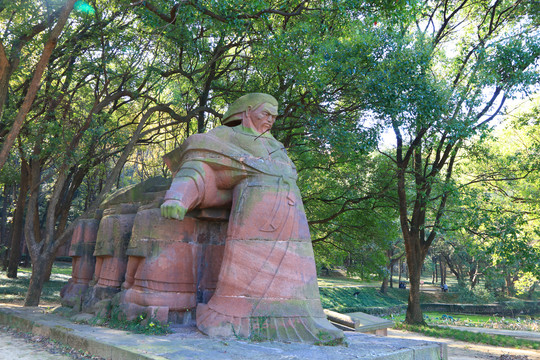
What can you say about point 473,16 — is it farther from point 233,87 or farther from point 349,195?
point 233,87

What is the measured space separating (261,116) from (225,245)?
76.4 inches

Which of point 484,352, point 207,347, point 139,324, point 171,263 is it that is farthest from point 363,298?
point 207,347

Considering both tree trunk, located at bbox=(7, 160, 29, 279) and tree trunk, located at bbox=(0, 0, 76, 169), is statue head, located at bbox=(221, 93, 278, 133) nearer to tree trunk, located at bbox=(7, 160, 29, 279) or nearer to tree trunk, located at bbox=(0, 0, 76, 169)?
tree trunk, located at bbox=(0, 0, 76, 169)

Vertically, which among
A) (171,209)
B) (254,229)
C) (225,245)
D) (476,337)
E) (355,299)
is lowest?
(355,299)

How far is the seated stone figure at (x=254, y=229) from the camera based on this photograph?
16.5 ft

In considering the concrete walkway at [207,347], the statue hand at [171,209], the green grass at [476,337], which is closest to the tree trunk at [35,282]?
the concrete walkway at [207,347]

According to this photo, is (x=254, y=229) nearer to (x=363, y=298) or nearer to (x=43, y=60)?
(x=43, y=60)

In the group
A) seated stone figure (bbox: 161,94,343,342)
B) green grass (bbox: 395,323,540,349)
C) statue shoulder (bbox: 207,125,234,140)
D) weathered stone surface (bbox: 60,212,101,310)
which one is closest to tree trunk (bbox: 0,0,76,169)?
weathered stone surface (bbox: 60,212,101,310)

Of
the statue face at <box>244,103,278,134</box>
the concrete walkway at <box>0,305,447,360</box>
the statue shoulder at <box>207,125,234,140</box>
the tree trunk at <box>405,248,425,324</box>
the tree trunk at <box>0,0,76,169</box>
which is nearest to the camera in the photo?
the concrete walkway at <box>0,305,447,360</box>

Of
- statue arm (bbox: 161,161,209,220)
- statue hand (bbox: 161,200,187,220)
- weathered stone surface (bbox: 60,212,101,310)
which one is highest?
statue arm (bbox: 161,161,209,220)

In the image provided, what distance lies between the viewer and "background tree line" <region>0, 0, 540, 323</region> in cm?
880

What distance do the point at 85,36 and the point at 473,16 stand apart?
1110 cm

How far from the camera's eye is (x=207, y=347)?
4445mm

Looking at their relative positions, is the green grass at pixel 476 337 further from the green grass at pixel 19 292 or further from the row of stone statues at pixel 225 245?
the green grass at pixel 19 292
